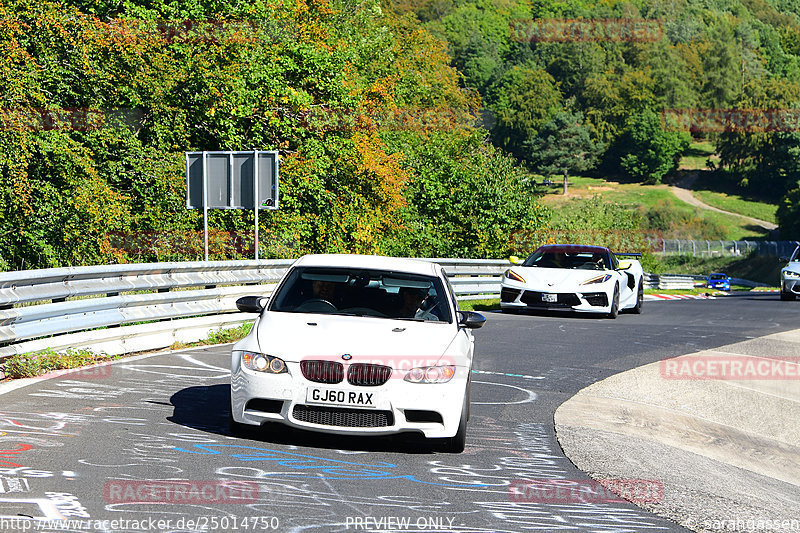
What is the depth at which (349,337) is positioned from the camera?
283 inches

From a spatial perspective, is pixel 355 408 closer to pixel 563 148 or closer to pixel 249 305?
pixel 249 305

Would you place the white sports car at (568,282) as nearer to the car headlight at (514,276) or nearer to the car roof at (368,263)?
the car headlight at (514,276)

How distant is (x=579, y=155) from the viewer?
540 ft

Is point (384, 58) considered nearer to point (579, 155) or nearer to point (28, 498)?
point (28, 498)

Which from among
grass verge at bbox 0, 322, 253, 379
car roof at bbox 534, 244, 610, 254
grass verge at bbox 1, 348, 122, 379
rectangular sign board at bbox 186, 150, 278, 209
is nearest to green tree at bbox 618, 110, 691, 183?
car roof at bbox 534, 244, 610, 254

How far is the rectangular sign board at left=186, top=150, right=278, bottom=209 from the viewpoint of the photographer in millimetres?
16844

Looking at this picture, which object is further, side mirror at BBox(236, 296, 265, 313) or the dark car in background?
the dark car in background

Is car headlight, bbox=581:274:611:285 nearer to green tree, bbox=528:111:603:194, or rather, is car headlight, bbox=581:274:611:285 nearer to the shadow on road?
the shadow on road

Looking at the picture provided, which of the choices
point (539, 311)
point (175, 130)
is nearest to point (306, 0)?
point (175, 130)

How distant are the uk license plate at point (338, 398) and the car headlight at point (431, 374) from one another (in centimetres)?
32

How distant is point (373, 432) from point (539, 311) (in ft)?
48.2

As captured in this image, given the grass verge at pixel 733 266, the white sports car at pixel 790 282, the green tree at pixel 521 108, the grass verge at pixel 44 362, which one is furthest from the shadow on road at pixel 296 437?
the green tree at pixel 521 108

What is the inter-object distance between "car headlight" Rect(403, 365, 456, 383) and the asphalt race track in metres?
0.53

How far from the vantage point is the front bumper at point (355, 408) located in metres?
6.89
